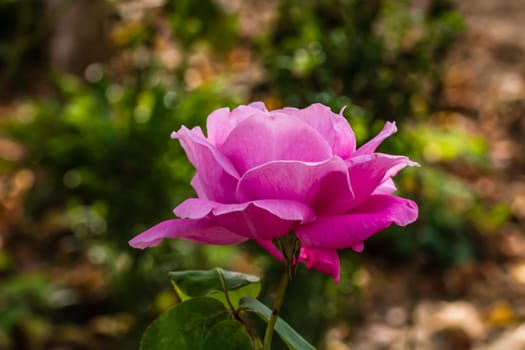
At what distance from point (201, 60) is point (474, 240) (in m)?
2.05

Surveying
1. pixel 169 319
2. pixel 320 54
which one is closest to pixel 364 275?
pixel 320 54

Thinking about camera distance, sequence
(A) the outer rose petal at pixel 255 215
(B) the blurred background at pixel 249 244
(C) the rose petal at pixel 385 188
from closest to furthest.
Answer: (A) the outer rose petal at pixel 255 215, (C) the rose petal at pixel 385 188, (B) the blurred background at pixel 249 244

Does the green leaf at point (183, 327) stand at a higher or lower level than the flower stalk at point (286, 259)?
lower

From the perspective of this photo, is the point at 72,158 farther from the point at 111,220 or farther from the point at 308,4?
the point at 308,4

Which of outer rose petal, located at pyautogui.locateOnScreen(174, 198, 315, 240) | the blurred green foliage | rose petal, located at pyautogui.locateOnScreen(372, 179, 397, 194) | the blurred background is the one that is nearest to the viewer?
outer rose petal, located at pyautogui.locateOnScreen(174, 198, 315, 240)

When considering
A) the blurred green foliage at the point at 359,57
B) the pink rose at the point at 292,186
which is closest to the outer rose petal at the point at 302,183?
the pink rose at the point at 292,186

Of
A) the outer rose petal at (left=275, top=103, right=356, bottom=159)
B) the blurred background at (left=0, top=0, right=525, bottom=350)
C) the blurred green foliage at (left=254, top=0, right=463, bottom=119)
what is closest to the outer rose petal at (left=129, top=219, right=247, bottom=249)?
the outer rose petal at (left=275, top=103, right=356, bottom=159)

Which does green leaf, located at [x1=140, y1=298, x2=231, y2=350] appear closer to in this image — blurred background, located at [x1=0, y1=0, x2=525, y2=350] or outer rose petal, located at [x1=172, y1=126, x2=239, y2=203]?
outer rose petal, located at [x1=172, y1=126, x2=239, y2=203]

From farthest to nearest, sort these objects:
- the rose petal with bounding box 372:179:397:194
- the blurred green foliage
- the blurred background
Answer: the blurred background, the blurred green foliage, the rose petal with bounding box 372:179:397:194

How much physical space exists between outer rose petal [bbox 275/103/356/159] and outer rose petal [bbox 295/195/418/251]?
0.06 m

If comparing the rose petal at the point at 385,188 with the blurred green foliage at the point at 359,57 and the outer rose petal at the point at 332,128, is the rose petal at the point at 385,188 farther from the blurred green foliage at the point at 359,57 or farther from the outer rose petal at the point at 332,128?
the blurred green foliage at the point at 359,57

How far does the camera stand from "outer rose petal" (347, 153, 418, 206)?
0.77m

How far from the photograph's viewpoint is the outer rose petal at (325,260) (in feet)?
2.69

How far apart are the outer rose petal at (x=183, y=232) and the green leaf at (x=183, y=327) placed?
0.06 meters
